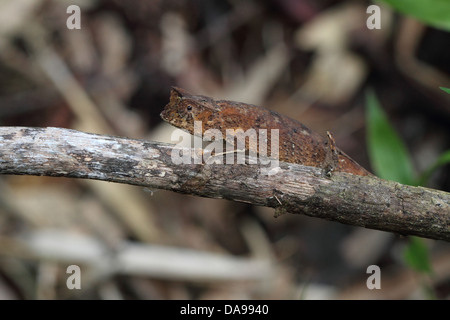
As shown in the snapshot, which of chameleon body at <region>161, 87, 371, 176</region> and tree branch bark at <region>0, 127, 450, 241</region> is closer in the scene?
tree branch bark at <region>0, 127, 450, 241</region>

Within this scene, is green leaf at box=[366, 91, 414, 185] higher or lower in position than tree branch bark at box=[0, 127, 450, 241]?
higher

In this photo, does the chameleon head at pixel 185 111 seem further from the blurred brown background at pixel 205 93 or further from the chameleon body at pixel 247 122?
the blurred brown background at pixel 205 93

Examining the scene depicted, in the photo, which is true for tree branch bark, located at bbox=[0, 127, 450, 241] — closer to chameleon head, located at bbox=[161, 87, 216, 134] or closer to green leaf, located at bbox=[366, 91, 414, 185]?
chameleon head, located at bbox=[161, 87, 216, 134]

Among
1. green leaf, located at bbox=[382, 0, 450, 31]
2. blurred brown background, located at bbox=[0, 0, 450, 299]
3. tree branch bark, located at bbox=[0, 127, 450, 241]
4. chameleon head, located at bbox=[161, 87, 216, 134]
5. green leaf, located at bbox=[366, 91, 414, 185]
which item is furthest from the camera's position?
blurred brown background, located at bbox=[0, 0, 450, 299]

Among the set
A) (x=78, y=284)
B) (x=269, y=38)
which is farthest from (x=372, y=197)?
(x=269, y=38)

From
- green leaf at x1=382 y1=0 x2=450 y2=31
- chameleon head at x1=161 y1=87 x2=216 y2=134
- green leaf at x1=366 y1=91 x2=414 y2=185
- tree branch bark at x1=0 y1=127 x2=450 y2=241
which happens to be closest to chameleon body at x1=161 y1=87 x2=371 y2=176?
chameleon head at x1=161 y1=87 x2=216 y2=134

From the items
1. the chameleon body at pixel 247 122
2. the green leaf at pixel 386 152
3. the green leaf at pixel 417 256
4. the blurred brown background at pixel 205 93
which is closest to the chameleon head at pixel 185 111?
the chameleon body at pixel 247 122

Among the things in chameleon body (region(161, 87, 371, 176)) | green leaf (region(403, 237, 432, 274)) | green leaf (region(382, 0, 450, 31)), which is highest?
green leaf (region(382, 0, 450, 31))

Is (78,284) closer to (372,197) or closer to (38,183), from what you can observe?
(38,183)
